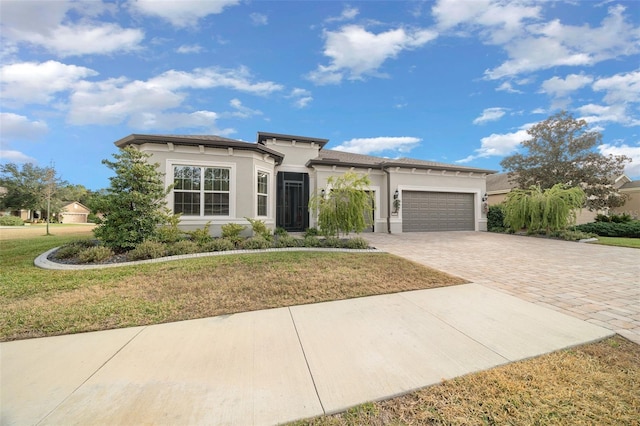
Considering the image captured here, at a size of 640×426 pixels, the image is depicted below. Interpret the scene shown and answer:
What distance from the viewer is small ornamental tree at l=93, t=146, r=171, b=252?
7250mm

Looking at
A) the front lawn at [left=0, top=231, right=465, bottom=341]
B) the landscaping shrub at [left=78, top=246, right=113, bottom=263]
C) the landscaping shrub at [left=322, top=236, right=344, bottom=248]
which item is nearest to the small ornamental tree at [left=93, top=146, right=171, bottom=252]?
the landscaping shrub at [left=78, top=246, right=113, bottom=263]

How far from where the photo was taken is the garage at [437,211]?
15.1 m

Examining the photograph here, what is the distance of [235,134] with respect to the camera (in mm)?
14633

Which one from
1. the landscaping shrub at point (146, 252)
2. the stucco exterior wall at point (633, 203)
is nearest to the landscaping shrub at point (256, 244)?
the landscaping shrub at point (146, 252)

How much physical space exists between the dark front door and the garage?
5.93 meters

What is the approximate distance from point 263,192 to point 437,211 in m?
10.8

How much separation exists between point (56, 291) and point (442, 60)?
14.6 meters

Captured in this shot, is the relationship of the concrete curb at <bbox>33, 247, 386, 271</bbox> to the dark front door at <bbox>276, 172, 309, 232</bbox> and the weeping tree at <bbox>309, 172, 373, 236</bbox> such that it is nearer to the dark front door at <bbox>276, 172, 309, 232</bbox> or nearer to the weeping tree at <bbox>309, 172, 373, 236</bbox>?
the weeping tree at <bbox>309, 172, 373, 236</bbox>

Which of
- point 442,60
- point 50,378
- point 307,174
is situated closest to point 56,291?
point 50,378

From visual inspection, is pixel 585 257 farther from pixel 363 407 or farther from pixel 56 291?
pixel 56 291

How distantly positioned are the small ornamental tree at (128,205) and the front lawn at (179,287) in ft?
5.33

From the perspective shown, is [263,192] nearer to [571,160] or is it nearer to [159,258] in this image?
[159,258]

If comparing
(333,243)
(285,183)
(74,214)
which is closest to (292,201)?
(285,183)

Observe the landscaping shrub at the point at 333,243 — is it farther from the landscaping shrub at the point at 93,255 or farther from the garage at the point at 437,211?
the garage at the point at 437,211
